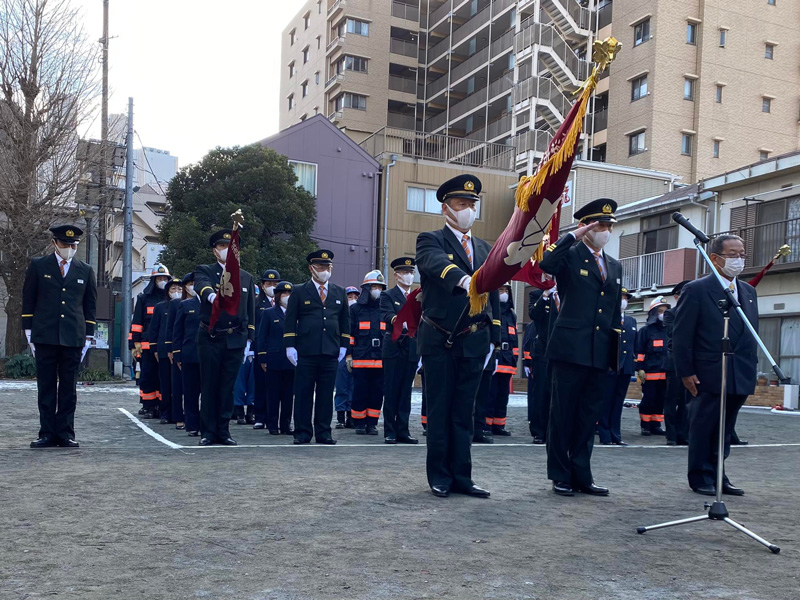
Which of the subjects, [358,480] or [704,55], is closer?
[358,480]

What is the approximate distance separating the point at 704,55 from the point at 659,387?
101ft

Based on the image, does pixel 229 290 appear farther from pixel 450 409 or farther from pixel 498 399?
pixel 498 399

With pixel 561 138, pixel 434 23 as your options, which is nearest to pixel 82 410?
pixel 561 138

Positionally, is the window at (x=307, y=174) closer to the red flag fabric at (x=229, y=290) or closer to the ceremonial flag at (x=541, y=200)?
the red flag fabric at (x=229, y=290)

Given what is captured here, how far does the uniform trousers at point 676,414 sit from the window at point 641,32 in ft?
102

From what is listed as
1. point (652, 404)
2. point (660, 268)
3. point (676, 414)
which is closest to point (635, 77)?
point (660, 268)

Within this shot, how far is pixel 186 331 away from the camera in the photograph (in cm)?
1109

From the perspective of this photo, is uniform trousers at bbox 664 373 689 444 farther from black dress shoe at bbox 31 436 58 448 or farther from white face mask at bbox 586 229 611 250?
black dress shoe at bbox 31 436 58 448

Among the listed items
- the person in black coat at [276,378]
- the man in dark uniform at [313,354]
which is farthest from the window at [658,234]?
the man in dark uniform at [313,354]

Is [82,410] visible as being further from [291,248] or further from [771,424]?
[291,248]

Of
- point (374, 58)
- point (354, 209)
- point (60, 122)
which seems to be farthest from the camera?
point (374, 58)

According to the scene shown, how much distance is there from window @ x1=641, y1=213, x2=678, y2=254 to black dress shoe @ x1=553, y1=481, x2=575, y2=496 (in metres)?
24.1

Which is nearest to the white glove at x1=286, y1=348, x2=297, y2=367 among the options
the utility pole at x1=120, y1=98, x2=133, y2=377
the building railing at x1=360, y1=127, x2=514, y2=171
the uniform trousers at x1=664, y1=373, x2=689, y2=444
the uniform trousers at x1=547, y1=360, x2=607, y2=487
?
the uniform trousers at x1=547, y1=360, x2=607, y2=487

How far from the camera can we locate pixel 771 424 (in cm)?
1538
